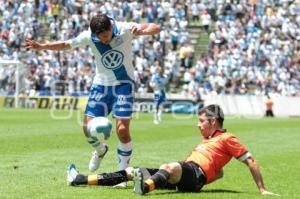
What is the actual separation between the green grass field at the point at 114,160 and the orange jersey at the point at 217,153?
33cm

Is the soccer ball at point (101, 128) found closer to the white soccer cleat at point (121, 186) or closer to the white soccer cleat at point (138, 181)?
the white soccer cleat at point (121, 186)

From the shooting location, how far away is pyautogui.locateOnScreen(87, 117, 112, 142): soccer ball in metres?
9.65

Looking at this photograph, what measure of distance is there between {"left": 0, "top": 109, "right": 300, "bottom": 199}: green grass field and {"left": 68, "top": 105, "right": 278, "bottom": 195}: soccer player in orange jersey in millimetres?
156

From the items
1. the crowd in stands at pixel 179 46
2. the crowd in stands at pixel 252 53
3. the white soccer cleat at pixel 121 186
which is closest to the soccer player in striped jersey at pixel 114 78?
the white soccer cleat at pixel 121 186

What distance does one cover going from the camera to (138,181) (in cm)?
883

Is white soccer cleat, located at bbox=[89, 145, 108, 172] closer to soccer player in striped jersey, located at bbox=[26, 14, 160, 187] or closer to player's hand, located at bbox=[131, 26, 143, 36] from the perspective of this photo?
soccer player in striped jersey, located at bbox=[26, 14, 160, 187]

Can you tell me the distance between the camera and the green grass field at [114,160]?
369 inches

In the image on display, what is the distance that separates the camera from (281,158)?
15367 mm

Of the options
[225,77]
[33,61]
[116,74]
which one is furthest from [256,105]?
[116,74]

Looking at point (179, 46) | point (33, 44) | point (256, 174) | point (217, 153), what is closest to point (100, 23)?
point (33, 44)

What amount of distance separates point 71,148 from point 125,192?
24.0 feet

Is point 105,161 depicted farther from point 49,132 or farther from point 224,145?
point 49,132

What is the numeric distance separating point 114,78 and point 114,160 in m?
3.48

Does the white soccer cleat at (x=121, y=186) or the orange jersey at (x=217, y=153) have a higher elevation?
the orange jersey at (x=217, y=153)
